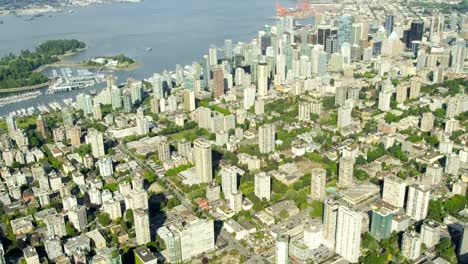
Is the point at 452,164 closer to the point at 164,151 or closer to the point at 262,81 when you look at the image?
the point at 164,151

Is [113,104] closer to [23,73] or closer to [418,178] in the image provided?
[23,73]

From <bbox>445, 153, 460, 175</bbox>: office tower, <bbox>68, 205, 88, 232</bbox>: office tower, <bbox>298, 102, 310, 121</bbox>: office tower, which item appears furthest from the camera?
<bbox>298, 102, 310, 121</bbox>: office tower

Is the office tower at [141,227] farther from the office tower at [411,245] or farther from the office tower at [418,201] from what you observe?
the office tower at [418,201]

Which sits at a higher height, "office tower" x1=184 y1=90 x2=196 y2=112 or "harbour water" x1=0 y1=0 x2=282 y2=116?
"harbour water" x1=0 y1=0 x2=282 y2=116

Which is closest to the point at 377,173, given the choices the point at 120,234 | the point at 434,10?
the point at 120,234

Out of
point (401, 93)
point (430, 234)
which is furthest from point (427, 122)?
point (430, 234)

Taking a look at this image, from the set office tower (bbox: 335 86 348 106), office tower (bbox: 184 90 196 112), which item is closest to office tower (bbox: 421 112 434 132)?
office tower (bbox: 335 86 348 106)

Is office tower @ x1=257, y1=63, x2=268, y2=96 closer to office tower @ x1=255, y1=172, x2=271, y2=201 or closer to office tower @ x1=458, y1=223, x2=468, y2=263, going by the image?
office tower @ x1=255, y1=172, x2=271, y2=201
